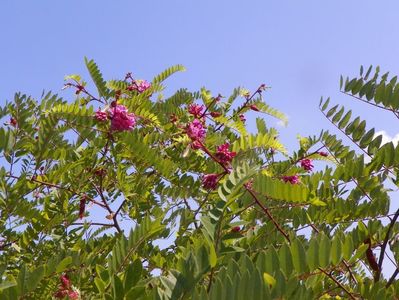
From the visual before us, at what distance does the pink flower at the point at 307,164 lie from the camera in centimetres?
298

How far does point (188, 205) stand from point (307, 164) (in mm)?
691

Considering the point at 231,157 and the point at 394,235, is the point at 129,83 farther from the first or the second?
the point at 394,235

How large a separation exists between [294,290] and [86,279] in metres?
1.42

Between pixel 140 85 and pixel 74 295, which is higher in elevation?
pixel 140 85

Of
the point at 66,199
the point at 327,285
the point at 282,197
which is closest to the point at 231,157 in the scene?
the point at 282,197

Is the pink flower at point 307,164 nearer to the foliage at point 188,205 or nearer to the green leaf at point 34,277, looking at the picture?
the foliage at point 188,205

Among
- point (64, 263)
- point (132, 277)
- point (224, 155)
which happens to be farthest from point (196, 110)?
point (132, 277)

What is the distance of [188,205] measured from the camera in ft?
9.80

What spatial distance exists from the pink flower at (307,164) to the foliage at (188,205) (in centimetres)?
1

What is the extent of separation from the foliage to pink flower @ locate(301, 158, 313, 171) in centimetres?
1

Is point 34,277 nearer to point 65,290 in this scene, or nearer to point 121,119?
point 65,290

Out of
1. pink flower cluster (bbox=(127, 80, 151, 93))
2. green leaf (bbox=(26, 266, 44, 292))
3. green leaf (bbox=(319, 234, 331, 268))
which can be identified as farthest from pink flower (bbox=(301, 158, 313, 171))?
green leaf (bbox=(26, 266, 44, 292))

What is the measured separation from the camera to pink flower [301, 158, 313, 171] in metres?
2.98

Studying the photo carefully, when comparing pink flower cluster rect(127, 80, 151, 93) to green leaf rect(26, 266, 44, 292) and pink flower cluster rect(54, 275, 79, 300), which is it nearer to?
pink flower cluster rect(54, 275, 79, 300)
